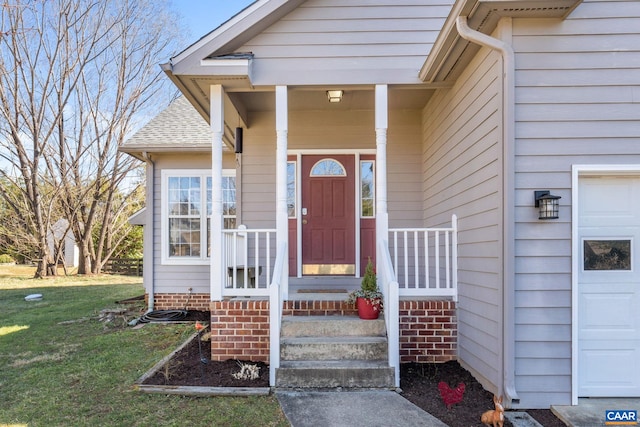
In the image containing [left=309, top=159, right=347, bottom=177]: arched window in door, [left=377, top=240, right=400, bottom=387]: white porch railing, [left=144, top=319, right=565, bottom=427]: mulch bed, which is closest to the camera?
[left=144, top=319, right=565, bottom=427]: mulch bed

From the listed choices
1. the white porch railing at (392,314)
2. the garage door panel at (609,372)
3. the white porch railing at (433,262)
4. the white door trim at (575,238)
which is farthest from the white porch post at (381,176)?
the garage door panel at (609,372)

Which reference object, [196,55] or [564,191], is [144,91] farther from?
[564,191]

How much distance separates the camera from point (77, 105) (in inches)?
605

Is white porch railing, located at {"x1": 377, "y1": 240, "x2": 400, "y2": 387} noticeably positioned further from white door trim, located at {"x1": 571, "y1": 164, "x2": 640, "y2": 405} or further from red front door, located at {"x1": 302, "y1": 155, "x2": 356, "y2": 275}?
red front door, located at {"x1": 302, "y1": 155, "x2": 356, "y2": 275}

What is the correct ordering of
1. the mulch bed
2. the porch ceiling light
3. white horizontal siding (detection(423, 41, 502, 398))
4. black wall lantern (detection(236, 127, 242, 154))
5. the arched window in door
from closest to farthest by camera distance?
the mulch bed → white horizontal siding (detection(423, 41, 502, 398)) → the porch ceiling light → black wall lantern (detection(236, 127, 242, 154)) → the arched window in door

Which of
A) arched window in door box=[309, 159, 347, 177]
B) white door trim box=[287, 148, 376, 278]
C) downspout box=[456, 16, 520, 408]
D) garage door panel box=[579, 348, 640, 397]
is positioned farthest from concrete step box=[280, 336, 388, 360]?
arched window in door box=[309, 159, 347, 177]

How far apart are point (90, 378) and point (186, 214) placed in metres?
3.76

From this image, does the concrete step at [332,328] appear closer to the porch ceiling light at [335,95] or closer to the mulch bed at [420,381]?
the mulch bed at [420,381]

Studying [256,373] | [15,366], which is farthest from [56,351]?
[256,373]

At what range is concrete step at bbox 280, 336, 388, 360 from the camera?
3.87m

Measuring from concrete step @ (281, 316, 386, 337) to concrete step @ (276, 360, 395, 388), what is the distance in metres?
0.48

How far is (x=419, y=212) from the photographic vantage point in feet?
19.4

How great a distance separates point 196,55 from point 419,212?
3.66m

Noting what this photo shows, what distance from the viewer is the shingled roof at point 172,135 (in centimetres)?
701
